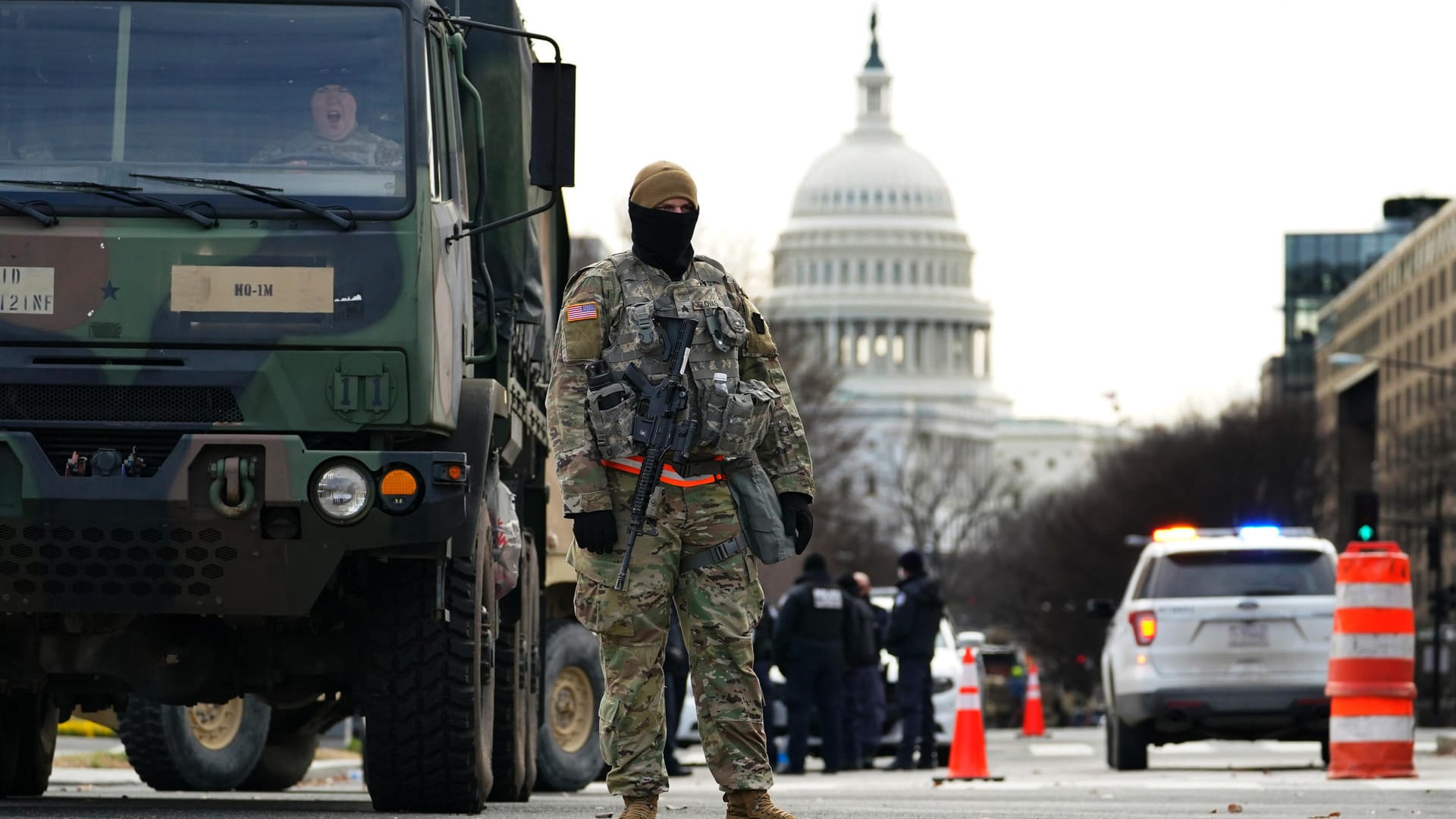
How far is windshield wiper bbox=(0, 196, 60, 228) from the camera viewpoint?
31.3 ft

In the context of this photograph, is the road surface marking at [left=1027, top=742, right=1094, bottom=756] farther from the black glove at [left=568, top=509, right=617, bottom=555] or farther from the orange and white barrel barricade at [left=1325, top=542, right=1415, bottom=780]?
the black glove at [left=568, top=509, right=617, bottom=555]

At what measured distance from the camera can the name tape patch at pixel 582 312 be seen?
8609 millimetres

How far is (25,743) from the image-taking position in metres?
12.8

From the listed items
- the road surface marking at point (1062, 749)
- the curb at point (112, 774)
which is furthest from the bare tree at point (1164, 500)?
the curb at point (112, 774)

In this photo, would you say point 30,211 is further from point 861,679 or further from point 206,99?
point 861,679

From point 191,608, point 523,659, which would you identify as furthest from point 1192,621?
point 191,608

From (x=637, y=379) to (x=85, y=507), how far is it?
79.3 inches

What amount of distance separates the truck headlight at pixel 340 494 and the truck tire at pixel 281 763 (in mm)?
5795

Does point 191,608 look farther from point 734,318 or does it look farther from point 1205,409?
point 1205,409

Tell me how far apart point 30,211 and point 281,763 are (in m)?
6.50

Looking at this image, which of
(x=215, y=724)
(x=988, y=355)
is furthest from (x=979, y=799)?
(x=988, y=355)

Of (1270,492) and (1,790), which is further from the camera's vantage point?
(1270,492)

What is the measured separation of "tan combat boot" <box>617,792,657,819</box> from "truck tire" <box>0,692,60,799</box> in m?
4.64

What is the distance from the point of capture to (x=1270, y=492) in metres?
88.0
